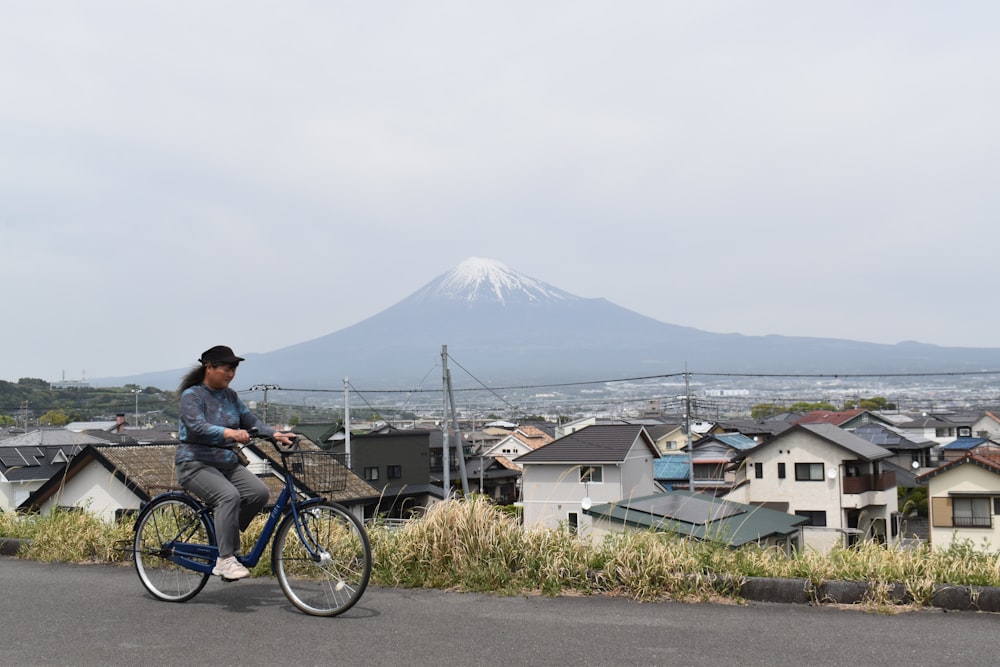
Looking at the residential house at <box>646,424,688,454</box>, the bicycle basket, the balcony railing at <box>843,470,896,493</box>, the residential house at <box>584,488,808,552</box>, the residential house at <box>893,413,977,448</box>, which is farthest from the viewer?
the residential house at <box>646,424,688,454</box>

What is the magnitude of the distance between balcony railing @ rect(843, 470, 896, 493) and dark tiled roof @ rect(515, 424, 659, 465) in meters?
6.88

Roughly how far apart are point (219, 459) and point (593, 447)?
26.4m

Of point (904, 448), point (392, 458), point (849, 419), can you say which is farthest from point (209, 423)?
point (849, 419)

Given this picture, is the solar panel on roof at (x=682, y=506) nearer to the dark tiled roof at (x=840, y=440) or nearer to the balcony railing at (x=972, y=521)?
the balcony railing at (x=972, y=521)

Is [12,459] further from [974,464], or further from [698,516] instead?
[974,464]

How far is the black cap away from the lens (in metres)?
4.73

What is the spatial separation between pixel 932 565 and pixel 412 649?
2.90 metres

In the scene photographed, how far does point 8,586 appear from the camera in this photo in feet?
18.0

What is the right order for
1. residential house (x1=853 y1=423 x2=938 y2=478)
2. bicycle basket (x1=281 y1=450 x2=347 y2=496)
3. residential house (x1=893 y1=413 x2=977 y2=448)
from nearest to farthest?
1. bicycle basket (x1=281 y1=450 x2=347 y2=496)
2. residential house (x1=853 y1=423 x2=938 y2=478)
3. residential house (x1=893 y1=413 x2=977 y2=448)

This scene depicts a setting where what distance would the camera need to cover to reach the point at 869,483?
29828mm

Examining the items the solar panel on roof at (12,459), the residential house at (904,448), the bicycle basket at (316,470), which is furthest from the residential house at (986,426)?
the bicycle basket at (316,470)

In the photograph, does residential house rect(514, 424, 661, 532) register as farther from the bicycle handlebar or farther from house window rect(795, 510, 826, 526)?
the bicycle handlebar

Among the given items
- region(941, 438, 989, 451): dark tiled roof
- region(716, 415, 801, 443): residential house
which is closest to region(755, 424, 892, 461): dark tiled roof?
region(716, 415, 801, 443): residential house

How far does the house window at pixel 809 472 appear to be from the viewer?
29.6 meters
